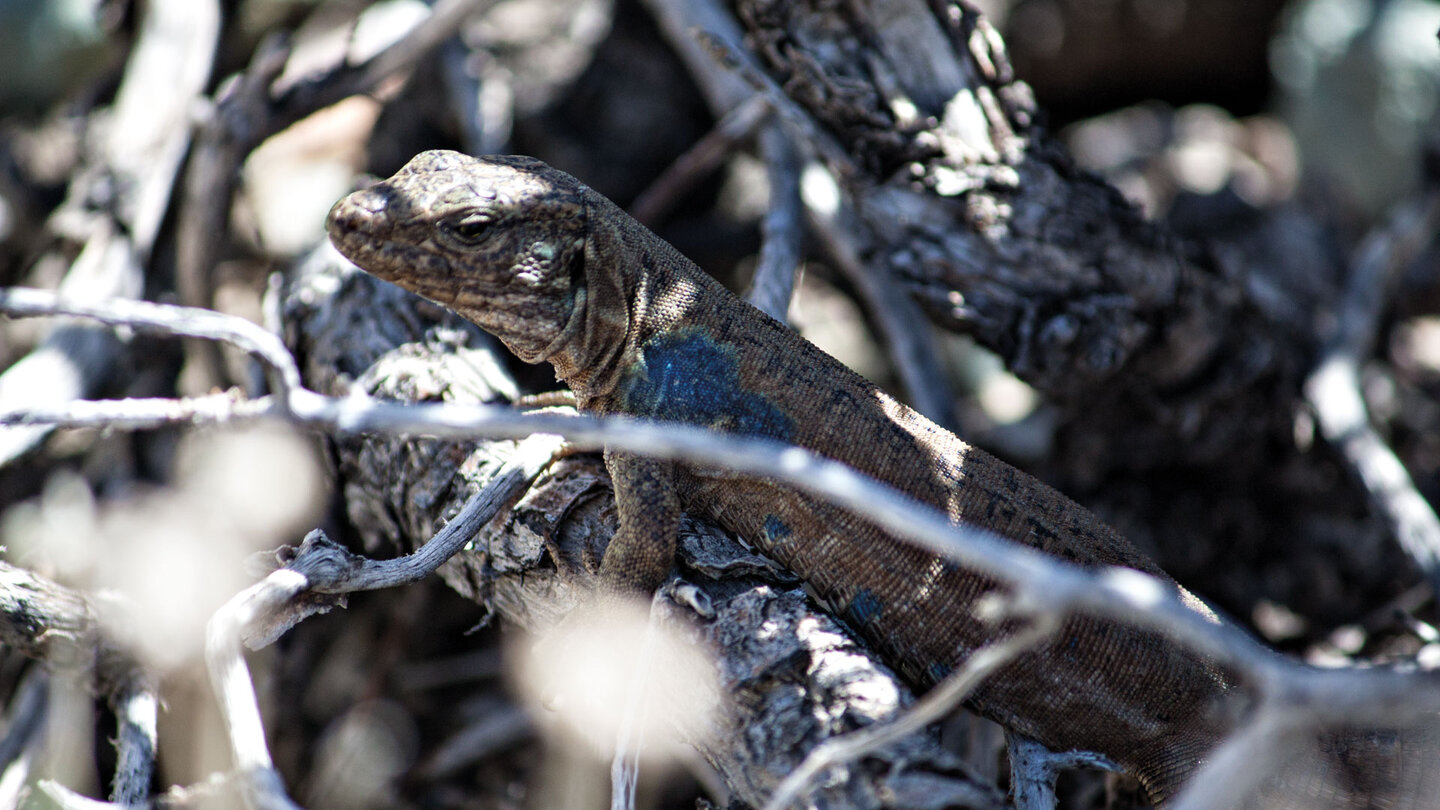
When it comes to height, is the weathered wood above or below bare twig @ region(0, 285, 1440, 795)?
below

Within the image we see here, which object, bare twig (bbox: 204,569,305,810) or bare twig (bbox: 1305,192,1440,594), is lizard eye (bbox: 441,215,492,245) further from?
bare twig (bbox: 1305,192,1440,594)

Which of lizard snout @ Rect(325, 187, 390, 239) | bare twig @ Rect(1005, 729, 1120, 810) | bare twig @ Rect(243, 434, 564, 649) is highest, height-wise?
lizard snout @ Rect(325, 187, 390, 239)

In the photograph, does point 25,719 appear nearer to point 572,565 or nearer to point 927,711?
point 572,565

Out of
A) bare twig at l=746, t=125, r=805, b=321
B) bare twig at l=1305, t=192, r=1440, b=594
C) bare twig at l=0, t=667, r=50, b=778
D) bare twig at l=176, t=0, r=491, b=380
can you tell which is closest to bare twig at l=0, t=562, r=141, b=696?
bare twig at l=0, t=667, r=50, b=778

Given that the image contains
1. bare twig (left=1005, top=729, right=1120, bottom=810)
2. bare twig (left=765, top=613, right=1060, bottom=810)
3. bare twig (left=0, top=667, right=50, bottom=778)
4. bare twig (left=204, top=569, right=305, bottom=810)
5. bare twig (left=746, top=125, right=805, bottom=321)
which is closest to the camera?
bare twig (left=765, top=613, right=1060, bottom=810)

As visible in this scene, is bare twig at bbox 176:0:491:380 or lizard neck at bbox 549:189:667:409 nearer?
lizard neck at bbox 549:189:667:409

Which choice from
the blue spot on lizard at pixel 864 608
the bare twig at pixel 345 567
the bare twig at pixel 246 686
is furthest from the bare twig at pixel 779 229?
the bare twig at pixel 246 686

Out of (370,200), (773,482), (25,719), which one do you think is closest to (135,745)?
(25,719)

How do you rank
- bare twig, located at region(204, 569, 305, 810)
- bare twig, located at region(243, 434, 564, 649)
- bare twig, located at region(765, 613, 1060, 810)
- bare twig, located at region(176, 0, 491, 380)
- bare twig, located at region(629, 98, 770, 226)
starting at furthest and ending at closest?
1. bare twig, located at region(629, 98, 770, 226)
2. bare twig, located at region(176, 0, 491, 380)
3. bare twig, located at region(243, 434, 564, 649)
4. bare twig, located at region(204, 569, 305, 810)
5. bare twig, located at region(765, 613, 1060, 810)

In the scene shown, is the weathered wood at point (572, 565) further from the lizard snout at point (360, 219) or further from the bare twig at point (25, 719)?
the bare twig at point (25, 719)
